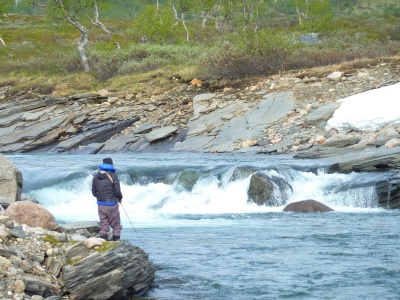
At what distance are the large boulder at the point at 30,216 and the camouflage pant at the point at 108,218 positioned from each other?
2.68 ft

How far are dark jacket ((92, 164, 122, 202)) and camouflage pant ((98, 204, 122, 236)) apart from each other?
0.46 ft

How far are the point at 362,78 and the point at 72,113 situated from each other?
13.9 metres

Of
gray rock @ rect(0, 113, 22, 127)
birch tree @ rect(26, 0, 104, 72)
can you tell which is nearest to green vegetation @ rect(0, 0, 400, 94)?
birch tree @ rect(26, 0, 104, 72)

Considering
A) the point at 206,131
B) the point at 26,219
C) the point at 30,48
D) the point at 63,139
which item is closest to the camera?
the point at 26,219

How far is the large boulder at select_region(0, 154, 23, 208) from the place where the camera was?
15.0 meters

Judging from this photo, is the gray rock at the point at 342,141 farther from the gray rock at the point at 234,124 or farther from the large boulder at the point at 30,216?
the large boulder at the point at 30,216

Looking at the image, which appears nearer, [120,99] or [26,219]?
[26,219]

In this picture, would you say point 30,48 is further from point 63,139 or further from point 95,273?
point 95,273

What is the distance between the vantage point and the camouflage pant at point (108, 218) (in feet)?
41.2

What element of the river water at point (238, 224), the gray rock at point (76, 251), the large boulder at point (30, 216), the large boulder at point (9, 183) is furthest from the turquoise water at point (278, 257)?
the large boulder at point (9, 183)

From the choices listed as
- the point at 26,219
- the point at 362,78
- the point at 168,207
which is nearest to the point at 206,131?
the point at 362,78

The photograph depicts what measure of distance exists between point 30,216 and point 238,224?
620 cm

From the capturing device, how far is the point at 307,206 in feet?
62.8

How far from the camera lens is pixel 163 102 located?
35625 mm
